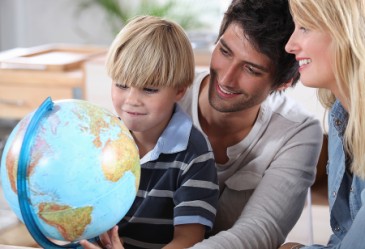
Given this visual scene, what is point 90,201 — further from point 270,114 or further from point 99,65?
point 99,65

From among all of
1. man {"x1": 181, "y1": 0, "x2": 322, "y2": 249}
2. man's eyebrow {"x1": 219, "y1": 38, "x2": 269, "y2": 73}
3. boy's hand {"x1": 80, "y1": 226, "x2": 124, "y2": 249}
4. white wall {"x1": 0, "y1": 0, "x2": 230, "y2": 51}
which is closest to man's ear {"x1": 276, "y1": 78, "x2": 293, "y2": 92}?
man {"x1": 181, "y1": 0, "x2": 322, "y2": 249}

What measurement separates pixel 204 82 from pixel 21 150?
38.5 inches

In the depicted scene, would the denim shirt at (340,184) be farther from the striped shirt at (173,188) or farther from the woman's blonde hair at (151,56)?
the woman's blonde hair at (151,56)

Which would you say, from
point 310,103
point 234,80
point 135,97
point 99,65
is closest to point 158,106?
point 135,97

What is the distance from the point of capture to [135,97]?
1.95 metres

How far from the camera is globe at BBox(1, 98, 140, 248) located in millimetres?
1476

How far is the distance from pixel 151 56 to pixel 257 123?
0.47m

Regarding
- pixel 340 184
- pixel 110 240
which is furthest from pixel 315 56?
pixel 110 240

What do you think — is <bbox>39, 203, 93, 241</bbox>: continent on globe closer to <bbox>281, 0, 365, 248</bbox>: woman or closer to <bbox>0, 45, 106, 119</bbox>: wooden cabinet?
<bbox>281, 0, 365, 248</bbox>: woman

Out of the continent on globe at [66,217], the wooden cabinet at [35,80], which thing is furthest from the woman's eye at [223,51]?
the wooden cabinet at [35,80]

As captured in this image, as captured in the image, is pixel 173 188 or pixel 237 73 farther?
pixel 237 73

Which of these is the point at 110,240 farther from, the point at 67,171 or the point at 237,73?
the point at 237,73

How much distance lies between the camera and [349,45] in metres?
1.67

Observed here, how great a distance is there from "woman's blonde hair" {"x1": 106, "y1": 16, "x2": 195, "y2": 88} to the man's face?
142 millimetres
